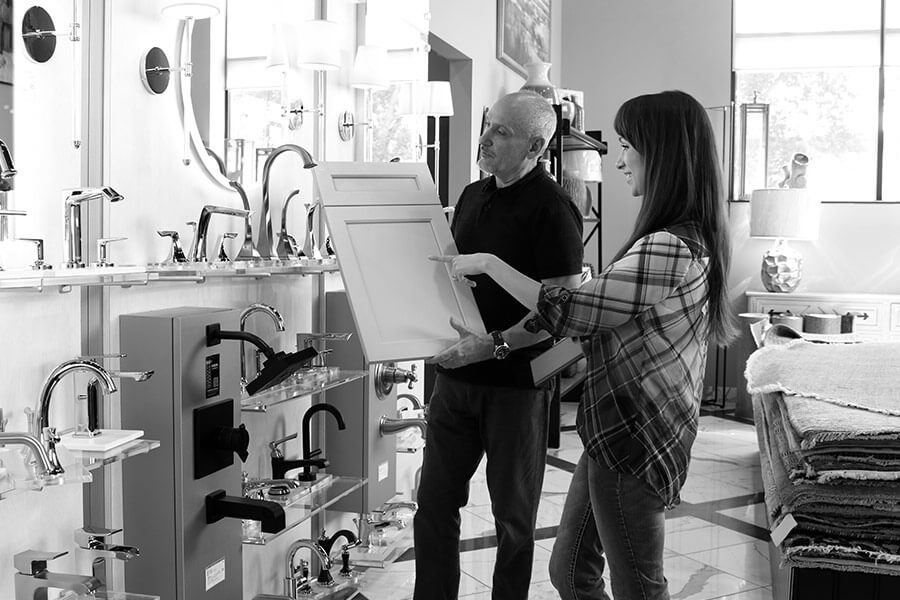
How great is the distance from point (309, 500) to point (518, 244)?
1010 millimetres

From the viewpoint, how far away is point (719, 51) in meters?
7.39

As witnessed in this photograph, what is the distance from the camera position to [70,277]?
5.54 feet

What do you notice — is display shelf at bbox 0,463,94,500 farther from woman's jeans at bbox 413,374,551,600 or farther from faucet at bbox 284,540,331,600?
faucet at bbox 284,540,331,600

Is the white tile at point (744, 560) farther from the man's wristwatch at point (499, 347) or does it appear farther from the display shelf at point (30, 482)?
the display shelf at point (30, 482)

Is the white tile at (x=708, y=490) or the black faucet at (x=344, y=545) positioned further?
the white tile at (x=708, y=490)

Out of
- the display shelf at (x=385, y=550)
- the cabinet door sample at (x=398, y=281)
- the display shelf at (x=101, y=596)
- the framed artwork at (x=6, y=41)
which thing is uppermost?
the framed artwork at (x=6, y=41)

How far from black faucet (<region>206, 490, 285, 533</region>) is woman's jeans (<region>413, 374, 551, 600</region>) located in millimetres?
434

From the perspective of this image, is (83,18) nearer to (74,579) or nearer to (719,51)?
(74,579)

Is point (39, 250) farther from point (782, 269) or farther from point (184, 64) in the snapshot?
point (782, 269)

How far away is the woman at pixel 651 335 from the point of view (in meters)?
1.67

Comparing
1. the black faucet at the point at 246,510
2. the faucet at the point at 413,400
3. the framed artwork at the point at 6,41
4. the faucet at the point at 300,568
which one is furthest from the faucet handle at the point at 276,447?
the framed artwork at the point at 6,41

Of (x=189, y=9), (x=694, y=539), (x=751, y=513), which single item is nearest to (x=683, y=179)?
(x=189, y=9)

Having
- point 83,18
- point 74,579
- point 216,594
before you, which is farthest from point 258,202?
point 74,579

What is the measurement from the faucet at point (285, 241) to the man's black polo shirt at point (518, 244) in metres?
0.61
